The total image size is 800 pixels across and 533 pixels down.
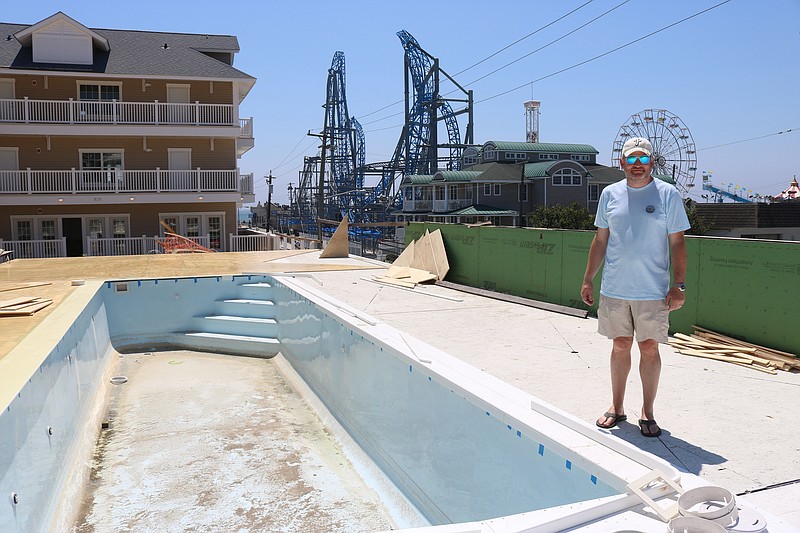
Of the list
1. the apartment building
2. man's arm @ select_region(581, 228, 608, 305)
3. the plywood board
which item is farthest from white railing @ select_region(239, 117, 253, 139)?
man's arm @ select_region(581, 228, 608, 305)

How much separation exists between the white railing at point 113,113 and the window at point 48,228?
152 inches

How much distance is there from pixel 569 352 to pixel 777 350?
1.95 meters

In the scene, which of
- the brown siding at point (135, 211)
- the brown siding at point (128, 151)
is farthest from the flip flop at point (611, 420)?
the brown siding at point (128, 151)

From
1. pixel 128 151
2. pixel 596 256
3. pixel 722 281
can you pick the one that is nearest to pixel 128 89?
pixel 128 151

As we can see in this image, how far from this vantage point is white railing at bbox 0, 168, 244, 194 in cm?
2477

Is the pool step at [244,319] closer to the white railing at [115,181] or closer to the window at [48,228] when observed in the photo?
the white railing at [115,181]

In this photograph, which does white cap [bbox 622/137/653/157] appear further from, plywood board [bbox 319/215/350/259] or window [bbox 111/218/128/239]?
window [bbox 111/218/128/239]

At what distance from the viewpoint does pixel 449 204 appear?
190 ft

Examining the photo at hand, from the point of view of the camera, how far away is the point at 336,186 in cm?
8462

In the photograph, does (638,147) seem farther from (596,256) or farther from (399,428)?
(399,428)

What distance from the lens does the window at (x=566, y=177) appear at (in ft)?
176

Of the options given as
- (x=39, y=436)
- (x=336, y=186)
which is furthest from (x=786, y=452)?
(x=336, y=186)

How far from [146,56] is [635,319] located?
28.6m

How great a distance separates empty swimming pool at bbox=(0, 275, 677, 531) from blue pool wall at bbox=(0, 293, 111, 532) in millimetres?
14
